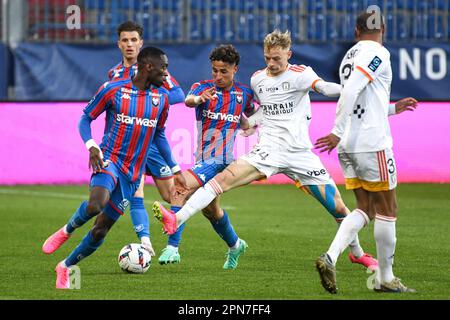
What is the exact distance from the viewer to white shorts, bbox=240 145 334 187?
8273 mm

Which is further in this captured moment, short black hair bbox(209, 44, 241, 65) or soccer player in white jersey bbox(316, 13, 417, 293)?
short black hair bbox(209, 44, 241, 65)

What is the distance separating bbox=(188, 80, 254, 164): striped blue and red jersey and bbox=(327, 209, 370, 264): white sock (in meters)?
1.82

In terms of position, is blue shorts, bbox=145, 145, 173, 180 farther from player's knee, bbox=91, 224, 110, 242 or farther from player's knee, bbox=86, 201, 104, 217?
player's knee, bbox=86, 201, 104, 217

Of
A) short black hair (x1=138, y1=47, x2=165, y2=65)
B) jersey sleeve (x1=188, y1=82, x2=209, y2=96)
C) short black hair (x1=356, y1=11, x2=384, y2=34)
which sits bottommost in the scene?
jersey sleeve (x1=188, y1=82, x2=209, y2=96)

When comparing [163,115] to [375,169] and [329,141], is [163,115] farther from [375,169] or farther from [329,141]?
[375,169]

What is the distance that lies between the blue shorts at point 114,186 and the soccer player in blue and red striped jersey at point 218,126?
36.5 inches

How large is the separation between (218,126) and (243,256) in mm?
1331

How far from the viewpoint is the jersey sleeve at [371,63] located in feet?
23.2

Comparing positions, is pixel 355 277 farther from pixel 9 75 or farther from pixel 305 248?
pixel 9 75

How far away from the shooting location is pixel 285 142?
27.5 ft

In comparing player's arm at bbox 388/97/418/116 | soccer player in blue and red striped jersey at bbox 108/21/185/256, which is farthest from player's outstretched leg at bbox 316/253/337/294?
soccer player in blue and red striped jersey at bbox 108/21/185/256

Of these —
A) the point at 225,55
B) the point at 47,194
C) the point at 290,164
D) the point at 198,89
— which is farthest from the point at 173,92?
the point at 47,194

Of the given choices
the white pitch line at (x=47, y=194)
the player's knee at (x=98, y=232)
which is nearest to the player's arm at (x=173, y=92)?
the player's knee at (x=98, y=232)

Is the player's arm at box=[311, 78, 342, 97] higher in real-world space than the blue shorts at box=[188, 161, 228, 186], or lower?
higher
